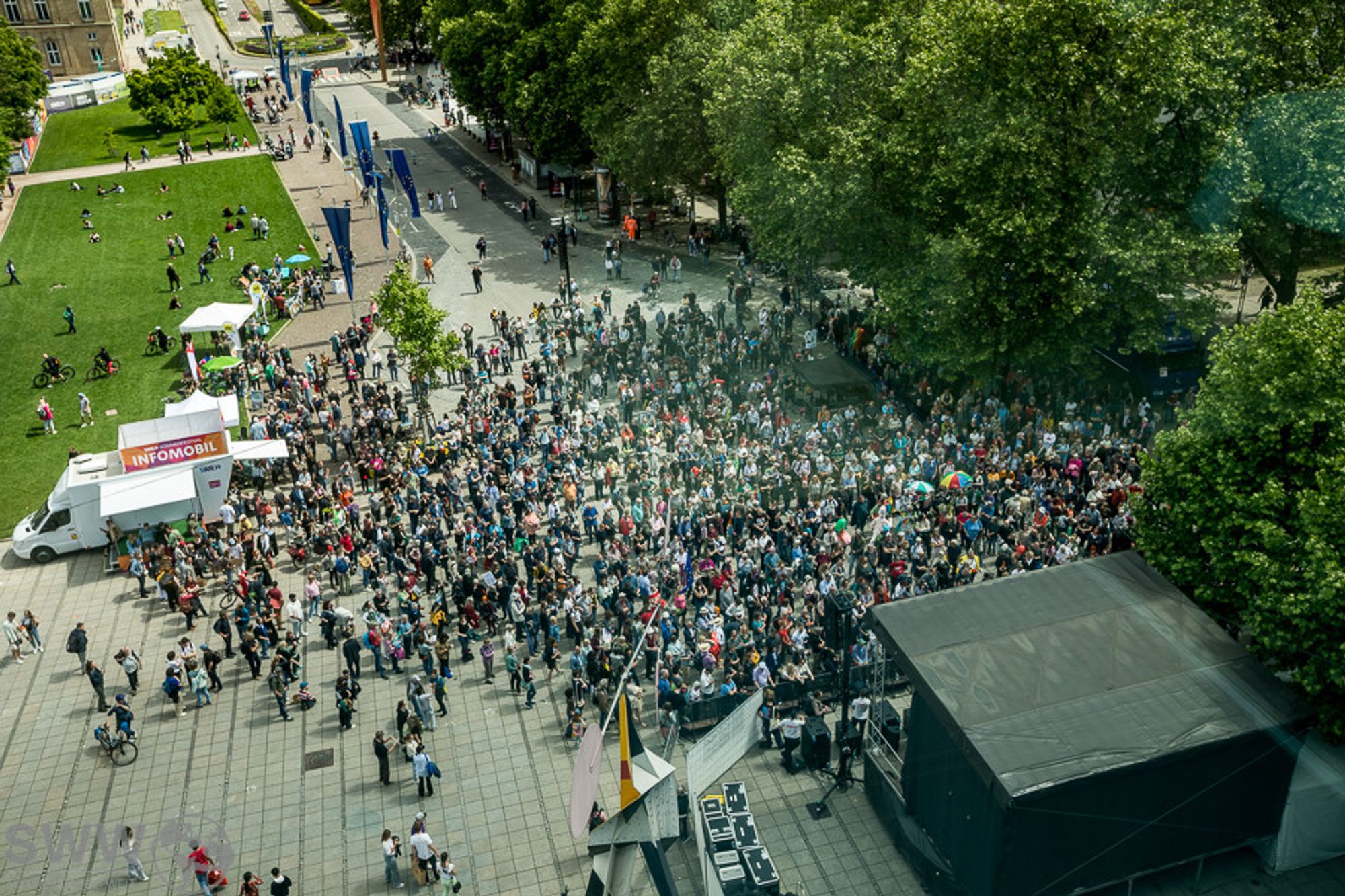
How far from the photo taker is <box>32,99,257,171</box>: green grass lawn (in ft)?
250

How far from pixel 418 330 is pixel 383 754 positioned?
18.8 metres

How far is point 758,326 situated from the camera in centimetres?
4306

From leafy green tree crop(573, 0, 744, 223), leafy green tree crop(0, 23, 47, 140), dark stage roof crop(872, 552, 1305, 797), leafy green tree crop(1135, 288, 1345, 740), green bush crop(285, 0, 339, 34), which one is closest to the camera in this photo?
dark stage roof crop(872, 552, 1305, 797)

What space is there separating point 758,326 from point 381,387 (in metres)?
13.5

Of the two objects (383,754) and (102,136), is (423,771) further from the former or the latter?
(102,136)

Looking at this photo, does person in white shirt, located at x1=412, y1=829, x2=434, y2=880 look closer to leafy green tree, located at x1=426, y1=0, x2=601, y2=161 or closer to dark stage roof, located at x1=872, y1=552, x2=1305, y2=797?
dark stage roof, located at x1=872, y1=552, x2=1305, y2=797

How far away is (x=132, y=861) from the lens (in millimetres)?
22156

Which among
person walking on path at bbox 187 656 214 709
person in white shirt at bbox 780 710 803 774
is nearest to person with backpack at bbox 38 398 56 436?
person walking on path at bbox 187 656 214 709

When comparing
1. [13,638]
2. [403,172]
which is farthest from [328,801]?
[403,172]

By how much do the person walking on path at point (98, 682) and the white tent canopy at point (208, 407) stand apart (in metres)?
9.63

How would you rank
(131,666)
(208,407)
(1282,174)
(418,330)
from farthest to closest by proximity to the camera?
1. (418,330)
2. (208,407)
3. (1282,174)
4. (131,666)

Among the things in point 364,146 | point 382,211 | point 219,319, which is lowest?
point 219,319

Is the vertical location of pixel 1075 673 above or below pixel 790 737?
above

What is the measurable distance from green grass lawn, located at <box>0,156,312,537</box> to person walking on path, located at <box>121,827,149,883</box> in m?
17.0
